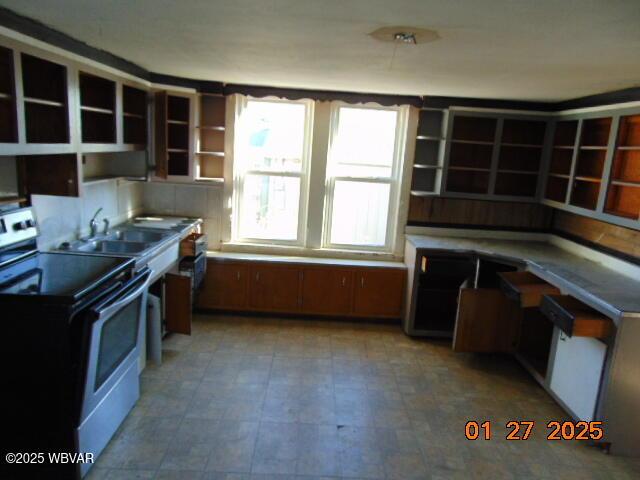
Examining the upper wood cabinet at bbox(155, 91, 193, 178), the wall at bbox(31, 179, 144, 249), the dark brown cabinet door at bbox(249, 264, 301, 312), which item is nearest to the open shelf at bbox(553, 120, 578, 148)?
the dark brown cabinet door at bbox(249, 264, 301, 312)

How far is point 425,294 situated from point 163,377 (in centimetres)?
253

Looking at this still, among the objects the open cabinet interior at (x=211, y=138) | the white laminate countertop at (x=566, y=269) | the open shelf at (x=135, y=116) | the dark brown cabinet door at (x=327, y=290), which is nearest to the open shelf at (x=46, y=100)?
the open shelf at (x=135, y=116)

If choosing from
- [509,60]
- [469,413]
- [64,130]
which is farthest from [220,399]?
[509,60]

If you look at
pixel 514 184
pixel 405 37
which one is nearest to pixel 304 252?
pixel 514 184

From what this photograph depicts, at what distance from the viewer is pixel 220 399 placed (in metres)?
3.02

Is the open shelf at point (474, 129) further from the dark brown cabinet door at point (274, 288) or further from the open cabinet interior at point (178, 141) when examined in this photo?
the open cabinet interior at point (178, 141)

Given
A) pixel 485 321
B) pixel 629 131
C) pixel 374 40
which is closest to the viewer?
pixel 374 40

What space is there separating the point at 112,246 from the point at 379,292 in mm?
2355

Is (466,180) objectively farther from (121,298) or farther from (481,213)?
(121,298)

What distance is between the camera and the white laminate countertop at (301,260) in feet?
14.3

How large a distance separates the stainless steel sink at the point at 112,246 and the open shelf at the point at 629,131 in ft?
11.3

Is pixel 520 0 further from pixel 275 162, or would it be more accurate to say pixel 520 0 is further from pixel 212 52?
pixel 275 162

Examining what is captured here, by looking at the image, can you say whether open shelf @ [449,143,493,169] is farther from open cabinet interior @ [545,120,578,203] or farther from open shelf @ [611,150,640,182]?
open shelf @ [611,150,640,182]

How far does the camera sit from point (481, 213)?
4613 millimetres
